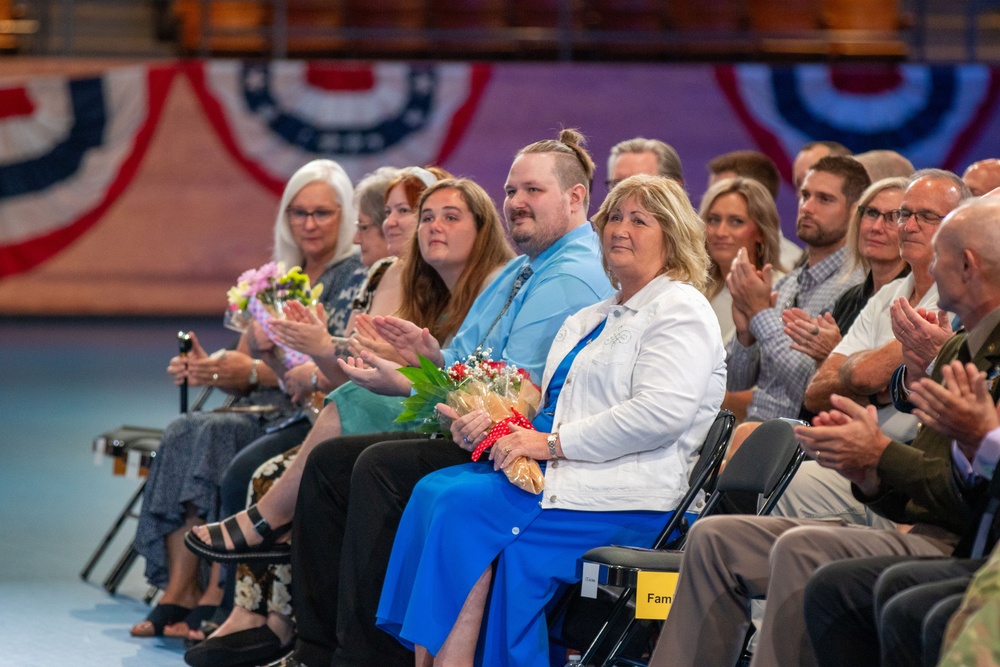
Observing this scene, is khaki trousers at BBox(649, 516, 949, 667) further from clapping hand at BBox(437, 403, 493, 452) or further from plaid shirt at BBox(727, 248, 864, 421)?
plaid shirt at BBox(727, 248, 864, 421)

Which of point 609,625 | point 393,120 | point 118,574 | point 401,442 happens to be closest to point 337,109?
point 393,120

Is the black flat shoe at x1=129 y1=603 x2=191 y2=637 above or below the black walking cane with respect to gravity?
below

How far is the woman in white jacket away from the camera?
11.3 ft

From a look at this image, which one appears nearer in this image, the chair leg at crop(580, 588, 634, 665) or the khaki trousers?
the khaki trousers

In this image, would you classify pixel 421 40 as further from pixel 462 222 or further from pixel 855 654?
pixel 855 654

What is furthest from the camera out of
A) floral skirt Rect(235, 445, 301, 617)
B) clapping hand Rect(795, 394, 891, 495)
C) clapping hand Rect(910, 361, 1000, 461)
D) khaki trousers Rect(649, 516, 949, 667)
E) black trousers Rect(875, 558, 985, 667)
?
floral skirt Rect(235, 445, 301, 617)

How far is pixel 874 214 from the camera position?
4.35m

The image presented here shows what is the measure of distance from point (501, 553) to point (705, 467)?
589mm

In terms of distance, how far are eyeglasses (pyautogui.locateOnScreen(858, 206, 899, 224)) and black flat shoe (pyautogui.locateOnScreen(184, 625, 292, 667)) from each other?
2.41m

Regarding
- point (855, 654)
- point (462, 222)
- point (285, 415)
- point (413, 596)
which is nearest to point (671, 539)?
point (413, 596)

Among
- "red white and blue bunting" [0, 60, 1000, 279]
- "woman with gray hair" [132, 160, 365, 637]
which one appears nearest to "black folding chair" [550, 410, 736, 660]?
"woman with gray hair" [132, 160, 365, 637]

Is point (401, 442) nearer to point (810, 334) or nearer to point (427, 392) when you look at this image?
point (427, 392)

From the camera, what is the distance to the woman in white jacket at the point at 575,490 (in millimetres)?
3438

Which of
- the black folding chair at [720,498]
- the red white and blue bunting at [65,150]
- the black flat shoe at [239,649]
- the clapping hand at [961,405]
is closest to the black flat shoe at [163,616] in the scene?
the black flat shoe at [239,649]
